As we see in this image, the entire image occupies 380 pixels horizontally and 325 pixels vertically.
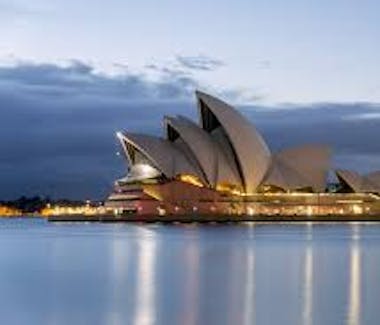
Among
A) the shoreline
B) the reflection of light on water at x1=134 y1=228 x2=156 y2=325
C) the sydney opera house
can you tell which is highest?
the sydney opera house

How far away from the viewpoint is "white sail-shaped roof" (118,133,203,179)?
286 feet

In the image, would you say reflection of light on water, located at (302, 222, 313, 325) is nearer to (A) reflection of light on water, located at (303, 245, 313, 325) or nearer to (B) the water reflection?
(A) reflection of light on water, located at (303, 245, 313, 325)

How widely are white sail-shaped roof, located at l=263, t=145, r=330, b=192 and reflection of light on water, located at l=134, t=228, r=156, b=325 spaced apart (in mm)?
51260

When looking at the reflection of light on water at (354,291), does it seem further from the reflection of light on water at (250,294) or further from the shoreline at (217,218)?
the shoreline at (217,218)

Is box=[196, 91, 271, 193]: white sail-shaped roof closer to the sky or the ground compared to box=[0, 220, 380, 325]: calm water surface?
closer to the sky

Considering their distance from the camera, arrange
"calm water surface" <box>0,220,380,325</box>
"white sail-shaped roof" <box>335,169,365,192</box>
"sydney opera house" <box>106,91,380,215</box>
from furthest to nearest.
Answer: "white sail-shaped roof" <box>335,169,365,192</box>
"sydney opera house" <box>106,91,380,215</box>
"calm water surface" <box>0,220,380,325</box>

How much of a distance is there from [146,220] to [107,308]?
247 feet

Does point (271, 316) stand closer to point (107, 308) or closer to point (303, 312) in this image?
point (303, 312)

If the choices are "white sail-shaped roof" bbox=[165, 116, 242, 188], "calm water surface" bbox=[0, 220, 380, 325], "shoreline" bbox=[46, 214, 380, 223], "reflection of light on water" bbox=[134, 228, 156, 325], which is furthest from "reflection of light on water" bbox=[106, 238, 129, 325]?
"shoreline" bbox=[46, 214, 380, 223]

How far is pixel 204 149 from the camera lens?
3334 inches

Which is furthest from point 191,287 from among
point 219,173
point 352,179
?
point 352,179

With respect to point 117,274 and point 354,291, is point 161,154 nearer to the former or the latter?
point 117,274

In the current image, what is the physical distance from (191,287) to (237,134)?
5841 centimetres

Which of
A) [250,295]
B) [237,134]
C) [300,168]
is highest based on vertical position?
[237,134]
